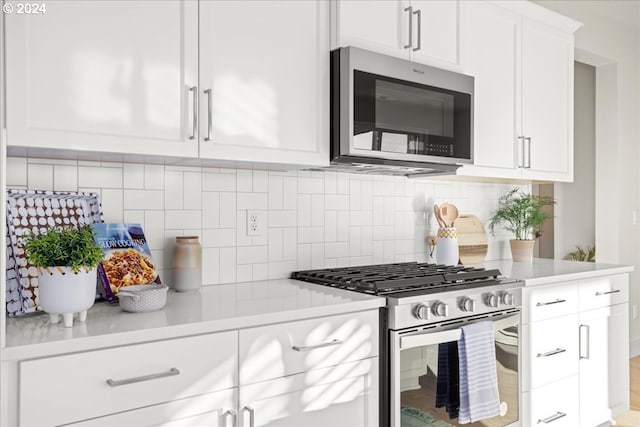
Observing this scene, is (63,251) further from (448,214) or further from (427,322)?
(448,214)

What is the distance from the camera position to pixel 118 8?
169 centimetres

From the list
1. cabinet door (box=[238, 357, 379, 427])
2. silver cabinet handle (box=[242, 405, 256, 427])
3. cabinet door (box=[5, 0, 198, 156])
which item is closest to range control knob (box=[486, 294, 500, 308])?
cabinet door (box=[238, 357, 379, 427])

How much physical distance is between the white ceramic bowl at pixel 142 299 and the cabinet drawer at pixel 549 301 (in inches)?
65.2

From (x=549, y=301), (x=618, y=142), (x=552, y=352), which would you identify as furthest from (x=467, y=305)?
(x=618, y=142)

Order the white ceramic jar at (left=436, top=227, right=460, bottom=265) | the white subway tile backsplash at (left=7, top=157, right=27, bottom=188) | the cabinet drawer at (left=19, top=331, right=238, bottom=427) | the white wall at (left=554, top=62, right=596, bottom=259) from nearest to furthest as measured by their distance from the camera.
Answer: the cabinet drawer at (left=19, top=331, right=238, bottom=427) → the white subway tile backsplash at (left=7, top=157, right=27, bottom=188) → the white ceramic jar at (left=436, top=227, right=460, bottom=265) → the white wall at (left=554, top=62, right=596, bottom=259)

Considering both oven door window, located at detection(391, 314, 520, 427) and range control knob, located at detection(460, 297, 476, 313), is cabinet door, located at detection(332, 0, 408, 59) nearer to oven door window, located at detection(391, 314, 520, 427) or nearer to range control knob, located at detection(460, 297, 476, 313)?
range control knob, located at detection(460, 297, 476, 313)

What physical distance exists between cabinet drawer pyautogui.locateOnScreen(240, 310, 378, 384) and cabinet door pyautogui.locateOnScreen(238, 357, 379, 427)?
0.03 m

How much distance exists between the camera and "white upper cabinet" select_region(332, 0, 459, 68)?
2199 mm

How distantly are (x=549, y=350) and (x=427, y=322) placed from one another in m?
0.95

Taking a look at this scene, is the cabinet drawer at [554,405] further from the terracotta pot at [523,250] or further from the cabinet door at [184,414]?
the cabinet door at [184,414]

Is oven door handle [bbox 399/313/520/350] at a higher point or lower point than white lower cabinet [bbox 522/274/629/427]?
higher

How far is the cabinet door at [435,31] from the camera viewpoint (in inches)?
95.5

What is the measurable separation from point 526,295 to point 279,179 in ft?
4.17

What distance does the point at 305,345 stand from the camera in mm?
1746
